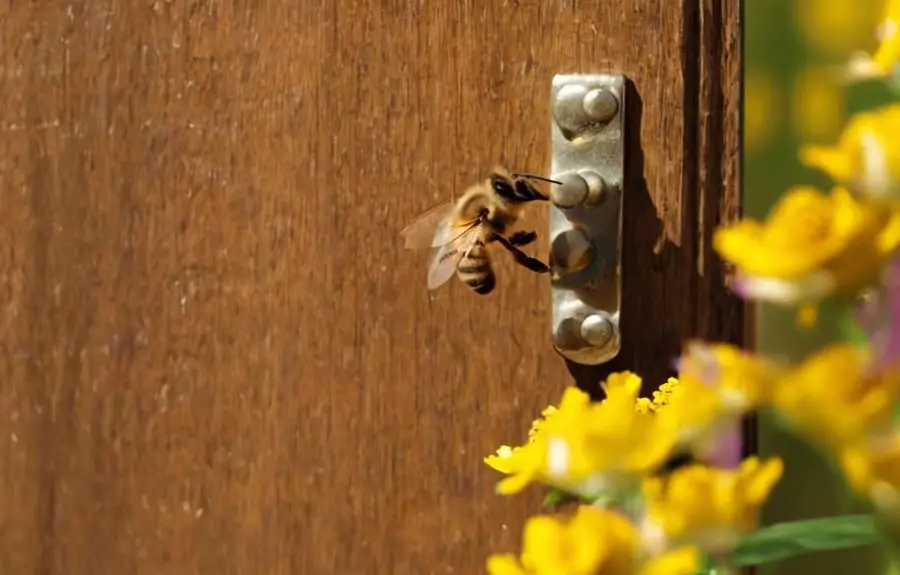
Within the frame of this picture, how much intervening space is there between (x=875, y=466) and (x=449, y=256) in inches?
22.1

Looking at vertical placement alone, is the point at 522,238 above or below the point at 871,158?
below

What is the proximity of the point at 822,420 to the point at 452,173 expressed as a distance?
1.87 ft

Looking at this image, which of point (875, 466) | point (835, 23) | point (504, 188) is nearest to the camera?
point (875, 466)

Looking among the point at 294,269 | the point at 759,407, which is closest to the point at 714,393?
the point at 759,407

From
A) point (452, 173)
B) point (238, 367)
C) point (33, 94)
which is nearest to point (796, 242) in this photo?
point (452, 173)

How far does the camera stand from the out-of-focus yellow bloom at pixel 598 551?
0.76 feet

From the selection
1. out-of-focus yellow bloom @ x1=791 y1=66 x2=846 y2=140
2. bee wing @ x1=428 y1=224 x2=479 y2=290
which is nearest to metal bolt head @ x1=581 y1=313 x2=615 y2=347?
bee wing @ x1=428 y1=224 x2=479 y2=290

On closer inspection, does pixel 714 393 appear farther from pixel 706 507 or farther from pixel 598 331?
pixel 598 331

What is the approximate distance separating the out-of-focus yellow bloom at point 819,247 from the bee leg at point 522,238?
0.52 meters

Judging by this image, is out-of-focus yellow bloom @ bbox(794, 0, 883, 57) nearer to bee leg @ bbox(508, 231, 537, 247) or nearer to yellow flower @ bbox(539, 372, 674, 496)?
bee leg @ bbox(508, 231, 537, 247)

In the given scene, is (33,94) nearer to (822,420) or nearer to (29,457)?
(29,457)

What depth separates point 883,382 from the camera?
0.73 ft

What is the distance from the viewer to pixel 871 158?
0.24 meters

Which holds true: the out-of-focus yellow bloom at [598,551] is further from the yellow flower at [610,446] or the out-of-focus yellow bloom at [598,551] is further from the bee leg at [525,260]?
the bee leg at [525,260]
